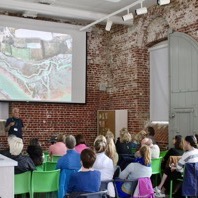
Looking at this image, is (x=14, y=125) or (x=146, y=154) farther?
(x=14, y=125)

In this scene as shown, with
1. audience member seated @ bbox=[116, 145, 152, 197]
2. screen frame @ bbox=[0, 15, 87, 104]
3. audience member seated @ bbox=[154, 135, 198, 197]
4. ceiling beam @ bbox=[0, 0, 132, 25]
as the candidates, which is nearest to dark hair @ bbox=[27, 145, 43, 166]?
audience member seated @ bbox=[116, 145, 152, 197]

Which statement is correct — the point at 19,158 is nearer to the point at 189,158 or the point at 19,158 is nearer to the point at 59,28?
the point at 189,158

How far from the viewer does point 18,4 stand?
9820 millimetres

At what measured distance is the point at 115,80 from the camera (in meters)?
12.0

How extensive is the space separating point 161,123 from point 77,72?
3.12m

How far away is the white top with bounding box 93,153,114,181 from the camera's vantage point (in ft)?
16.6

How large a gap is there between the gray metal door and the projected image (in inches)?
135

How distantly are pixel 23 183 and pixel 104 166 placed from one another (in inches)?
44.5

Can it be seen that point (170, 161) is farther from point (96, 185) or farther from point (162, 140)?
point (162, 140)

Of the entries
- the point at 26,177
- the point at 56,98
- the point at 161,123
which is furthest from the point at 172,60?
the point at 26,177

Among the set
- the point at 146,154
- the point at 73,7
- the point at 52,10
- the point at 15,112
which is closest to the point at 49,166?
the point at 146,154

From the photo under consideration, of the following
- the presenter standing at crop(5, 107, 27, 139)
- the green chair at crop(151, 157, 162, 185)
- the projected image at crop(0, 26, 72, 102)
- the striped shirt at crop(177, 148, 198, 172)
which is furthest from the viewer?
the projected image at crop(0, 26, 72, 102)

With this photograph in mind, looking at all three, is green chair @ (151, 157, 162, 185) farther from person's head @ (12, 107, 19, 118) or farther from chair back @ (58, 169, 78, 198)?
person's head @ (12, 107, 19, 118)

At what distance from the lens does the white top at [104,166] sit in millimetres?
5051
